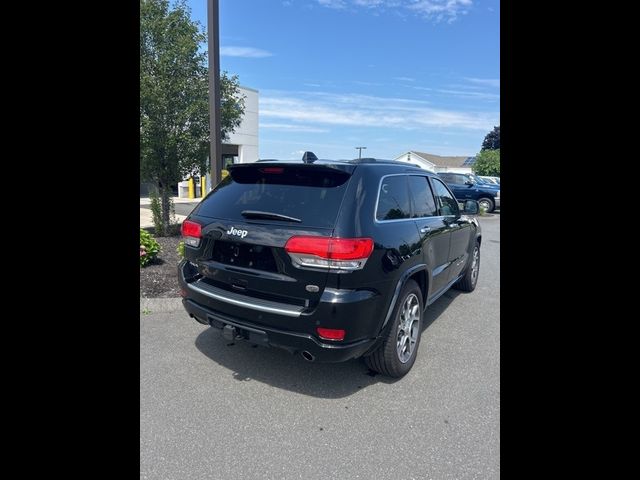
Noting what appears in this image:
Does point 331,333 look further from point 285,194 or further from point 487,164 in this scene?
point 487,164

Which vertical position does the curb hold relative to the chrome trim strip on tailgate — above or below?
below

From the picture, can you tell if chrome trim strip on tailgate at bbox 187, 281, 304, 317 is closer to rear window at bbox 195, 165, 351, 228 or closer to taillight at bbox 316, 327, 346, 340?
taillight at bbox 316, 327, 346, 340

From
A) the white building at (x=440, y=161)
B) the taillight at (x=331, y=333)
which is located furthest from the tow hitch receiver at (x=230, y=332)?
the white building at (x=440, y=161)

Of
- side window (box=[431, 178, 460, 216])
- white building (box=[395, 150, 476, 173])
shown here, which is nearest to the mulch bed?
side window (box=[431, 178, 460, 216])

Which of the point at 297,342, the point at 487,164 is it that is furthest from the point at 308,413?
the point at 487,164

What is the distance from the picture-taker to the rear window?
289 cm

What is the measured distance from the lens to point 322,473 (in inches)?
90.4

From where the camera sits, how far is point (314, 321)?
2736mm

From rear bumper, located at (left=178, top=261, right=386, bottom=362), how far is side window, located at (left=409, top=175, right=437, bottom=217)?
133 centimetres

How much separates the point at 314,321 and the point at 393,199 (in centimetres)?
133

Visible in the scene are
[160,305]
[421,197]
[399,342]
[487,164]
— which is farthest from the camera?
[487,164]
